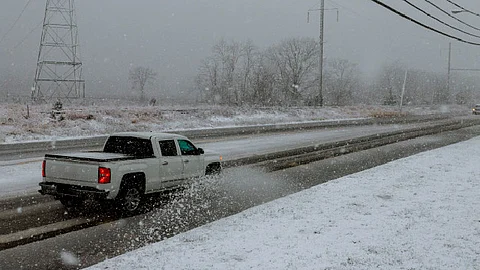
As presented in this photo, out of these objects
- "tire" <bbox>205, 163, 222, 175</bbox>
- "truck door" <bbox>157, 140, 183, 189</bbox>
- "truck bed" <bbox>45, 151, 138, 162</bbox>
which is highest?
"truck bed" <bbox>45, 151, 138, 162</bbox>

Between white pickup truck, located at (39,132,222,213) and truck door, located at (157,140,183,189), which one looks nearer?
white pickup truck, located at (39,132,222,213)

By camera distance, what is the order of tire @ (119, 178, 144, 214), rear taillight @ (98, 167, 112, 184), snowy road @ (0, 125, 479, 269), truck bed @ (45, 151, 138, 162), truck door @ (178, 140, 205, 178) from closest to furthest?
snowy road @ (0, 125, 479, 269) < rear taillight @ (98, 167, 112, 184) < truck bed @ (45, 151, 138, 162) < tire @ (119, 178, 144, 214) < truck door @ (178, 140, 205, 178)

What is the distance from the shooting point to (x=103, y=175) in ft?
29.1

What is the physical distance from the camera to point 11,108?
106ft

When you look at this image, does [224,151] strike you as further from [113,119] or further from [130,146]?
[113,119]

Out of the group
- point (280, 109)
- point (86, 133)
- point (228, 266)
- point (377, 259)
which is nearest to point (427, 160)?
point (377, 259)

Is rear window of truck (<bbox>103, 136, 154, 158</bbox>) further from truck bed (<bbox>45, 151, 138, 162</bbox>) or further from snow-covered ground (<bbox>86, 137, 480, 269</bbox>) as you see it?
snow-covered ground (<bbox>86, 137, 480, 269</bbox>)

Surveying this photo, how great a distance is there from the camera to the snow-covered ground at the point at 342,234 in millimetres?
6652

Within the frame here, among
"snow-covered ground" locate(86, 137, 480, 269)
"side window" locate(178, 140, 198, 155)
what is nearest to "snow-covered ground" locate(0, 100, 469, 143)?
"side window" locate(178, 140, 198, 155)

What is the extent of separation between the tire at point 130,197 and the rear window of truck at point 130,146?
2.89 feet

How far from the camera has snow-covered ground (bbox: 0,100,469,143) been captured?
27.0 metres

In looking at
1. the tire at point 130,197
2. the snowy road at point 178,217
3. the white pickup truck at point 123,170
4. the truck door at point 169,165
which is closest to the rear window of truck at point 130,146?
the white pickup truck at point 123,170

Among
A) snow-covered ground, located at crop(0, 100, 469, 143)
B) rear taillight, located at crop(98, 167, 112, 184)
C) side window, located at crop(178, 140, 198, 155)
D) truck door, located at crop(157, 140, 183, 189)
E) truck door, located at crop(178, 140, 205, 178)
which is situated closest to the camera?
rear taillight, located at crop(98, 167, 112, 184)

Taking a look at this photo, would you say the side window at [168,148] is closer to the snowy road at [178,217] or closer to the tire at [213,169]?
the snowy road at [178,217]
